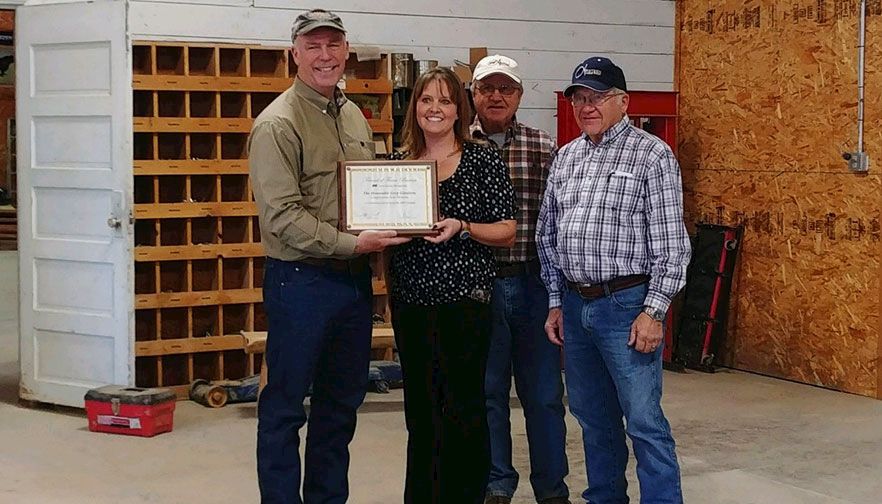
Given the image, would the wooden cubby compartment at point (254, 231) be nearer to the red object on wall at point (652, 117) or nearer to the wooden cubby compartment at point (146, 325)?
the wooden cubby compartment at point (146, 325)

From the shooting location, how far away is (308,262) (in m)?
3.68

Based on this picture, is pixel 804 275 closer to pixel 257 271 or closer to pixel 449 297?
pixel 257 271

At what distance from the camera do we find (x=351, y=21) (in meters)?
7.03

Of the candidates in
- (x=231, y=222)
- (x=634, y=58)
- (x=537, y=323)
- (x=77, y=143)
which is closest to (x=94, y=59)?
(x=77, y=143)

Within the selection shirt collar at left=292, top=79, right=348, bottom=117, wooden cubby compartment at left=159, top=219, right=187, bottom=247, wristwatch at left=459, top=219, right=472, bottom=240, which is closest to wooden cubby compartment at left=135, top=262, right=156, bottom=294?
wooden cubby compartment at left=159, top=219, right=187, bottom=247

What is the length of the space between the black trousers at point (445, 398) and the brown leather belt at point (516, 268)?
0.53 meters

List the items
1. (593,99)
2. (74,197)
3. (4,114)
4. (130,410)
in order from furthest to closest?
1. (4,114)
2. (74,197)
3. (130,410)
4. (593,99)

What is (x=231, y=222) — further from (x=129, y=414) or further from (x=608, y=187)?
(x=608, y=187)

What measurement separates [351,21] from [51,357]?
2543 mm

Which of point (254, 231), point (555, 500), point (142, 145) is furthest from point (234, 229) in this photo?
point (555, 500)

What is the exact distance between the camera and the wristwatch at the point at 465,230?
3.62 meters

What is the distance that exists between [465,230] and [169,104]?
11.5 feet

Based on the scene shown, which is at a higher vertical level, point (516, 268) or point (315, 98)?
point (315, 98)

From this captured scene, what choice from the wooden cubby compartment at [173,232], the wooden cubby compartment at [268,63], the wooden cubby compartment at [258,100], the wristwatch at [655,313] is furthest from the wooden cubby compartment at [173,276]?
the wristwatch at [655,313]
